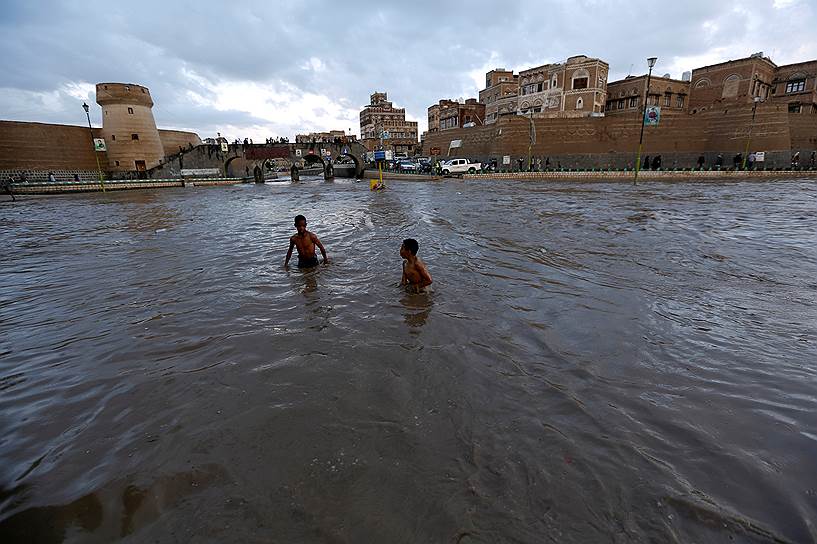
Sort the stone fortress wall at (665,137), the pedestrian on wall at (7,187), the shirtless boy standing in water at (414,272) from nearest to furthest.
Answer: the shirtless boy standing in water at (414,272), the pedestrian on wall at (7,187), the stone fortress wall at (665,137)

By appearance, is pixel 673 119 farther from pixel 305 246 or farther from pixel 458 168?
pixel 305 246

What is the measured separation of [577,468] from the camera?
247 centimetres

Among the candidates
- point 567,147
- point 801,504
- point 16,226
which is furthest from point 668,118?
point 16,226

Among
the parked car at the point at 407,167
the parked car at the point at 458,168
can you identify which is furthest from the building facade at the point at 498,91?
the parked car at the point at 458,168

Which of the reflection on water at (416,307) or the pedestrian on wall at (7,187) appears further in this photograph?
the pedestrian on wall at (7,187)

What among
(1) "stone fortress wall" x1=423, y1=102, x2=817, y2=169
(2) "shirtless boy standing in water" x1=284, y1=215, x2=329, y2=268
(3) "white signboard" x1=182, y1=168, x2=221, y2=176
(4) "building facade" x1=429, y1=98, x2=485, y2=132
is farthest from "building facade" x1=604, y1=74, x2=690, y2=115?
(2) "shirtless boy standing in water" x1=284, y1=215, x2=329, y2=268

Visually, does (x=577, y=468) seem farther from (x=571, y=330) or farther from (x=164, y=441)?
(x=164, y=441)

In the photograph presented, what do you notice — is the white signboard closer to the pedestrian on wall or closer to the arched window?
the pedestrian on wall

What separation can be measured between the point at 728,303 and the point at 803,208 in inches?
612

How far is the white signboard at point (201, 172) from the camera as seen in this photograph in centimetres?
4403

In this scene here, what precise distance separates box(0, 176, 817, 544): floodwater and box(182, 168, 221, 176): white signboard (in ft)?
139

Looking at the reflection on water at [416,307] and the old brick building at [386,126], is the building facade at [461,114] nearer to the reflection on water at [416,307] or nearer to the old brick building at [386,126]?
the old brick building at [386,126]

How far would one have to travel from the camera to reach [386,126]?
95.8 m

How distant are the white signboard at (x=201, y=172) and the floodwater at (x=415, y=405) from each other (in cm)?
4227
